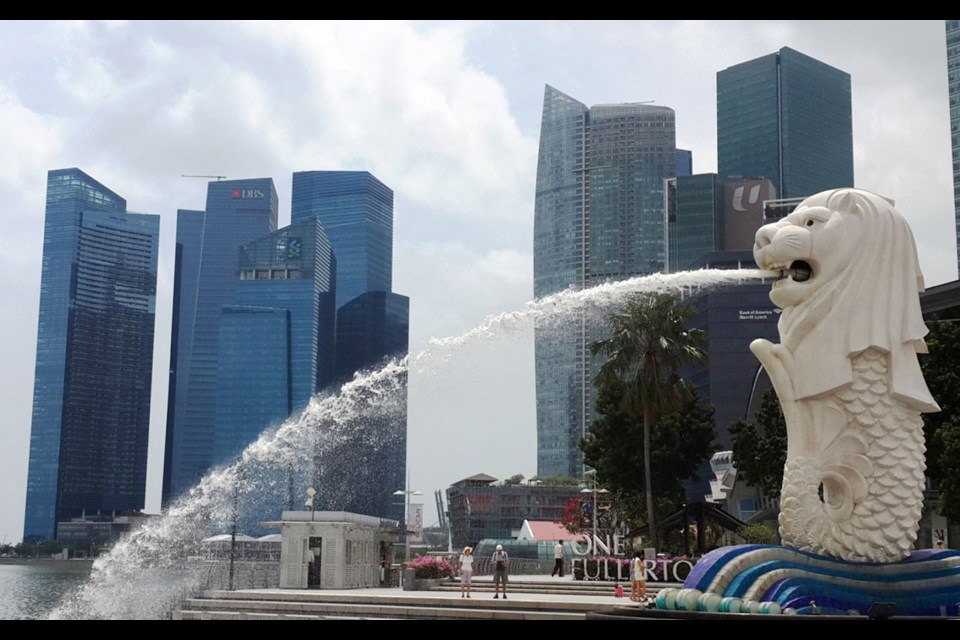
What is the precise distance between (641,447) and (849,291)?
115 feet

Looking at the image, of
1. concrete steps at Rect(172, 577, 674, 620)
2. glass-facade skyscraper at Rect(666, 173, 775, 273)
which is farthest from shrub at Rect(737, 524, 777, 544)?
Answer: glass-facade skyscraper at Rect(666, 173, 775, 273)

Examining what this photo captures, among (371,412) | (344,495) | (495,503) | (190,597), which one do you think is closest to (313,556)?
(190,597)

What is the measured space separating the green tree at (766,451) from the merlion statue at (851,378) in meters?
28.8

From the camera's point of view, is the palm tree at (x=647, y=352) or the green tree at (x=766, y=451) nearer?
the palm tree at (x=647, y=352)

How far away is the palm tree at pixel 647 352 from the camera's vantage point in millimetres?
44344

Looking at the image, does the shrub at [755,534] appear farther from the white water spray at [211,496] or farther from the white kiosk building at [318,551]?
the white kiosk building at [318,551]

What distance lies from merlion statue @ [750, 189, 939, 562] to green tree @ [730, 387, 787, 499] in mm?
28763

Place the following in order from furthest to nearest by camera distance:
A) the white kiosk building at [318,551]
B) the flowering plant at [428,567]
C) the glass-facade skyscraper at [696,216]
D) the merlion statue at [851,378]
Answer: the glass-facade skyscraper at [696,216]
the flowering plant at [428,567]
the white kiosk building at [318,551]
the merlion statue at [851,378]

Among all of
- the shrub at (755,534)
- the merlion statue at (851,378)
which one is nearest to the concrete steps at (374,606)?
the merlion statue at (851,378)

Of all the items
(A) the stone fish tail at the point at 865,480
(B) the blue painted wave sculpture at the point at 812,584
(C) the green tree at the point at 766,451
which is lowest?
(B) the blue painted wave sculpture at the point at 812,584

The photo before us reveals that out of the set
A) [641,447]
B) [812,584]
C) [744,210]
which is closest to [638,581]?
[812,584]

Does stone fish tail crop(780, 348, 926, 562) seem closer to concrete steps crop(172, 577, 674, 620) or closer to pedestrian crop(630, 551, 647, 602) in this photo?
concrete steps crop(172, 577, 674, 620)
